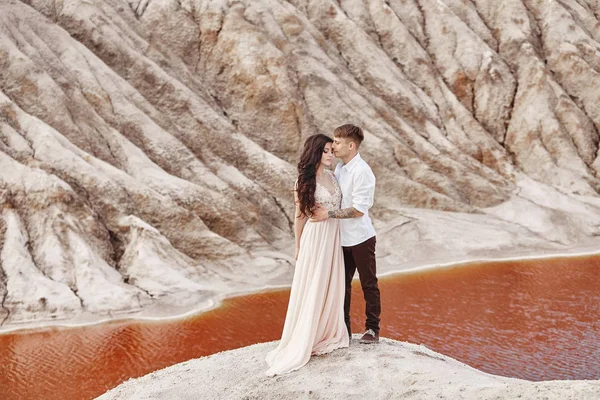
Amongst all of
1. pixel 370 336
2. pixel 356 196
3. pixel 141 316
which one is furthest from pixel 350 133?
pixel 141 316

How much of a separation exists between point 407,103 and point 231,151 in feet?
34.1

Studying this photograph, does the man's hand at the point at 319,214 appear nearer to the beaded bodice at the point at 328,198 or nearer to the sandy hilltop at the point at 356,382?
the beaded bodice at the point at 328,198

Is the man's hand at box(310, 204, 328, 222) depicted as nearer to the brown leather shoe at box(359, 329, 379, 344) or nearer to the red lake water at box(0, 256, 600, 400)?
the brown leather shoe at box(359, 329, 379, 344)

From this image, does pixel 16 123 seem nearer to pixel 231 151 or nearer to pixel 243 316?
pixel 231 151

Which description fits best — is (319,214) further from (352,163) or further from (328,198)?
(352,163)

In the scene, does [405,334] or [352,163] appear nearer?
[352,163]

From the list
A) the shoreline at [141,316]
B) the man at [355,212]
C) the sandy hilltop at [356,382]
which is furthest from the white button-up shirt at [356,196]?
the shoreline at [141,316]

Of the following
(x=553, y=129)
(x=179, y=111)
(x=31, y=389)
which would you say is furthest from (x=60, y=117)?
(x=553, y=129)

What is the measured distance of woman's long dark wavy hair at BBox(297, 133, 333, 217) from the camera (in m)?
6.94

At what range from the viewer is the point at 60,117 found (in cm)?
2314

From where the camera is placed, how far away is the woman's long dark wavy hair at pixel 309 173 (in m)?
6.94

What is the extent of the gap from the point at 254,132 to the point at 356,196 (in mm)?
22517

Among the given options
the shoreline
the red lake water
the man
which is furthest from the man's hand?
the shoreline

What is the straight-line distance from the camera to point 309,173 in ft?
23.0
